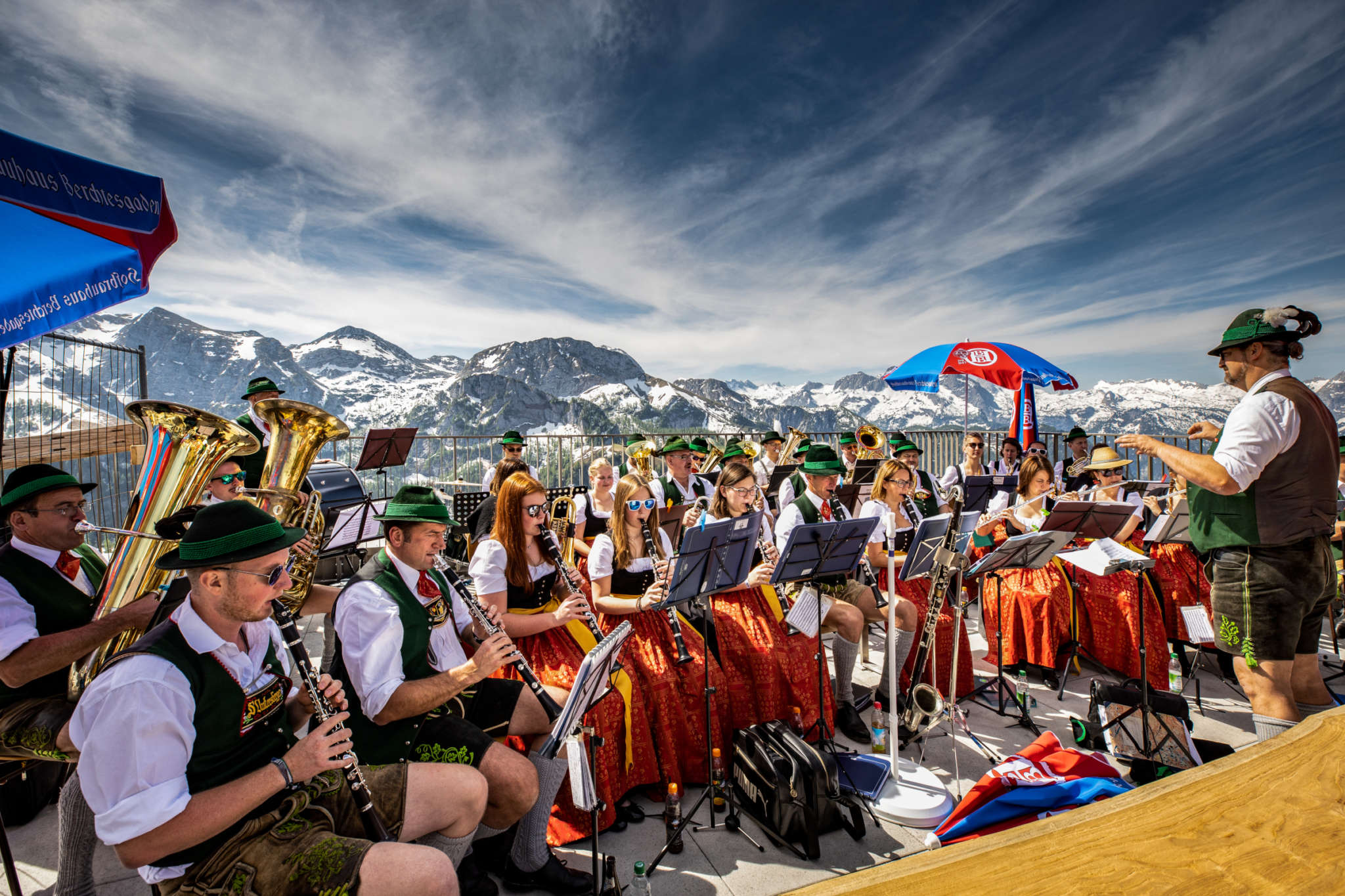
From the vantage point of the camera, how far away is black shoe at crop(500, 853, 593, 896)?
10.1 feet

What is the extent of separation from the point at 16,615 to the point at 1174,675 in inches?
318

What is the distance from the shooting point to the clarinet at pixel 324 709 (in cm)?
220

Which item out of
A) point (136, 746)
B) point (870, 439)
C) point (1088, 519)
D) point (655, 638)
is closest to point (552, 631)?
point (655, 638)

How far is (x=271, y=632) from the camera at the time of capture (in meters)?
2.47

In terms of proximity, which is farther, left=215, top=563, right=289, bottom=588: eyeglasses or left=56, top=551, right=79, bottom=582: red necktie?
left=56, top=551, right=79, bottom=582: red necktie

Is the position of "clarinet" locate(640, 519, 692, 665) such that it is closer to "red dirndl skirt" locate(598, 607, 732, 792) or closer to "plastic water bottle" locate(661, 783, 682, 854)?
"red dirndl skirt" locate(598, 607, 732, 792)

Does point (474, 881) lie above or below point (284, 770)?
below

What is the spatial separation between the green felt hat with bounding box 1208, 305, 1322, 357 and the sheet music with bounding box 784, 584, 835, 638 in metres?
2.86

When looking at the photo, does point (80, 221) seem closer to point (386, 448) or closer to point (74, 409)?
point (74, 409)

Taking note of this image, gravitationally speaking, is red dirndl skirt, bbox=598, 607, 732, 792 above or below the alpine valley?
below

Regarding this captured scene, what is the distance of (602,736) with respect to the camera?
142 inches

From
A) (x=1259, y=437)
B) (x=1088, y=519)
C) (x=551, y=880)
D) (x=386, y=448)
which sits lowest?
(x=551, y=880)

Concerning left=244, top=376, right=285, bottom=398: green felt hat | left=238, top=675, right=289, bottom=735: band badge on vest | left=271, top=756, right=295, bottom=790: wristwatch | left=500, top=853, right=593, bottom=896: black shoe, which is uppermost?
left=244, top=376, right=285, bottom=398: green felt hat

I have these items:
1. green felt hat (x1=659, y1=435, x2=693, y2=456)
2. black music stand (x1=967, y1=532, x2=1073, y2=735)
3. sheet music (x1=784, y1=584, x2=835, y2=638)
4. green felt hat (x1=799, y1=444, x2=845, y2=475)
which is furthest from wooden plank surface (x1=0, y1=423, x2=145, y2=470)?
black music stand (x1=967, y1=532, x2=1073, y2=735)
